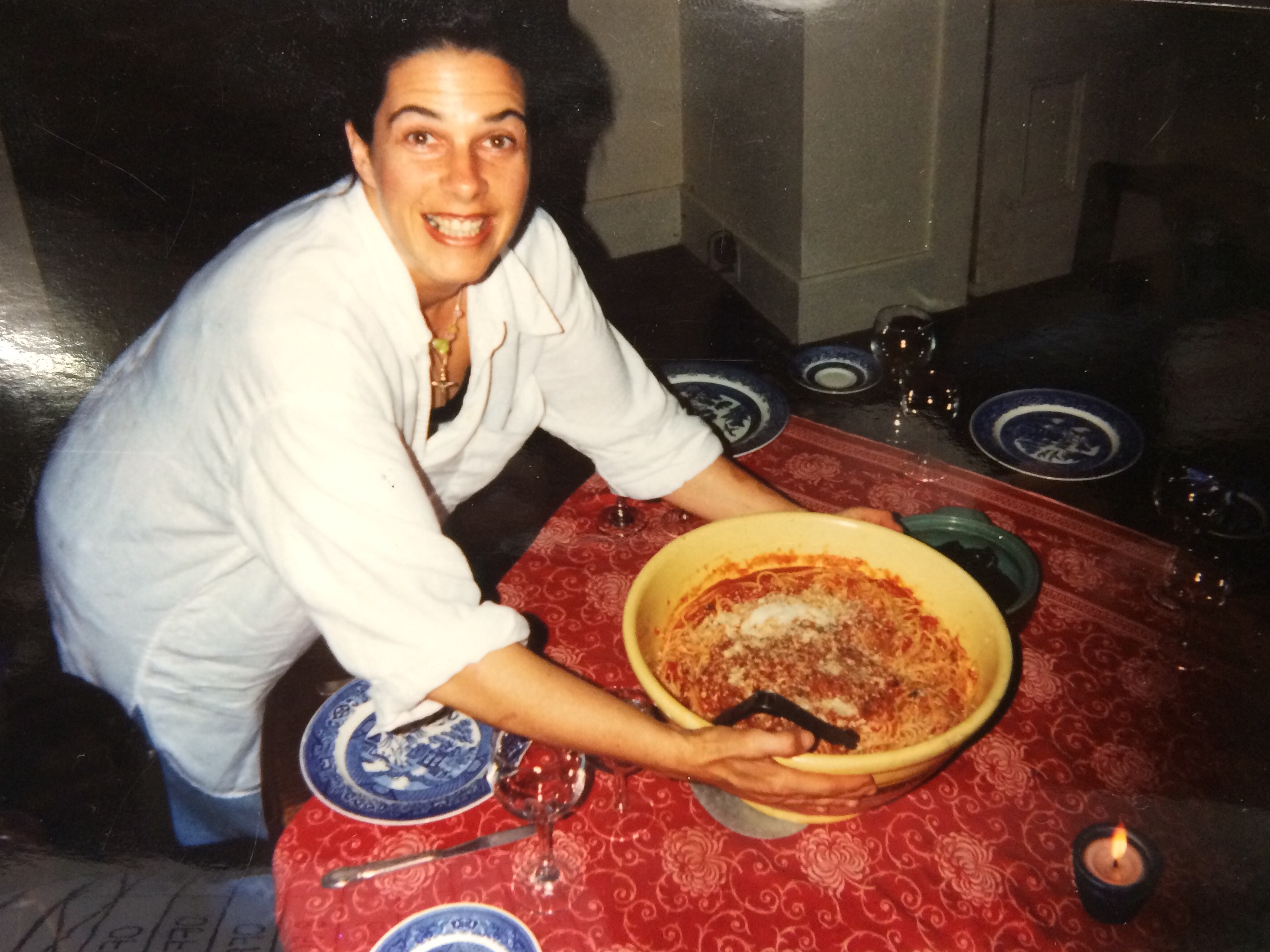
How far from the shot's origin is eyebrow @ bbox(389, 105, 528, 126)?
1133mm

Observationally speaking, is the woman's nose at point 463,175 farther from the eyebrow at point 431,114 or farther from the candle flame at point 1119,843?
the candle flame at point 1119,843

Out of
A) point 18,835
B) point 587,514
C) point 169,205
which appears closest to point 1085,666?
point 587,514

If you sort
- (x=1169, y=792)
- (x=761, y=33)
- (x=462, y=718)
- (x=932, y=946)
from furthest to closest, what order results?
(x=761, y=33) → (x=462, y=718) → (x=1169, y=792) → (x=932, y=946)

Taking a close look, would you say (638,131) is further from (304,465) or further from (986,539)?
(304,465)

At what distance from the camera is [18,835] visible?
143 cm

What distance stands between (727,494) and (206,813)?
1147mm

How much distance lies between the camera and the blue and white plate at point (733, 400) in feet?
5.93

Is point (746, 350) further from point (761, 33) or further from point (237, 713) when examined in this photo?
point (237, 713)

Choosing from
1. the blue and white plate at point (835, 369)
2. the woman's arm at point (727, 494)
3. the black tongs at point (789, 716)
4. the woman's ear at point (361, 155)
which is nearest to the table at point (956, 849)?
the black tongs at point (789, 716)

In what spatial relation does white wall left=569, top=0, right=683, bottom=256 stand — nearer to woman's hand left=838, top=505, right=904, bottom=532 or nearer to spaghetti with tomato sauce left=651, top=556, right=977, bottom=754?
woman's hand left=838, top=505, right=904, bottom=532

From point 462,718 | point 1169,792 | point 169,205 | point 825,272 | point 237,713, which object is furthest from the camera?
point 825,272

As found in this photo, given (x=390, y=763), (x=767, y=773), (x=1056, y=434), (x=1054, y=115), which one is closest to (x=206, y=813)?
(x=390, y=763)

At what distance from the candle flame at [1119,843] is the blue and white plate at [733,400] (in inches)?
37.0

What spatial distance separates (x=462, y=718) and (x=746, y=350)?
11.5 ft
